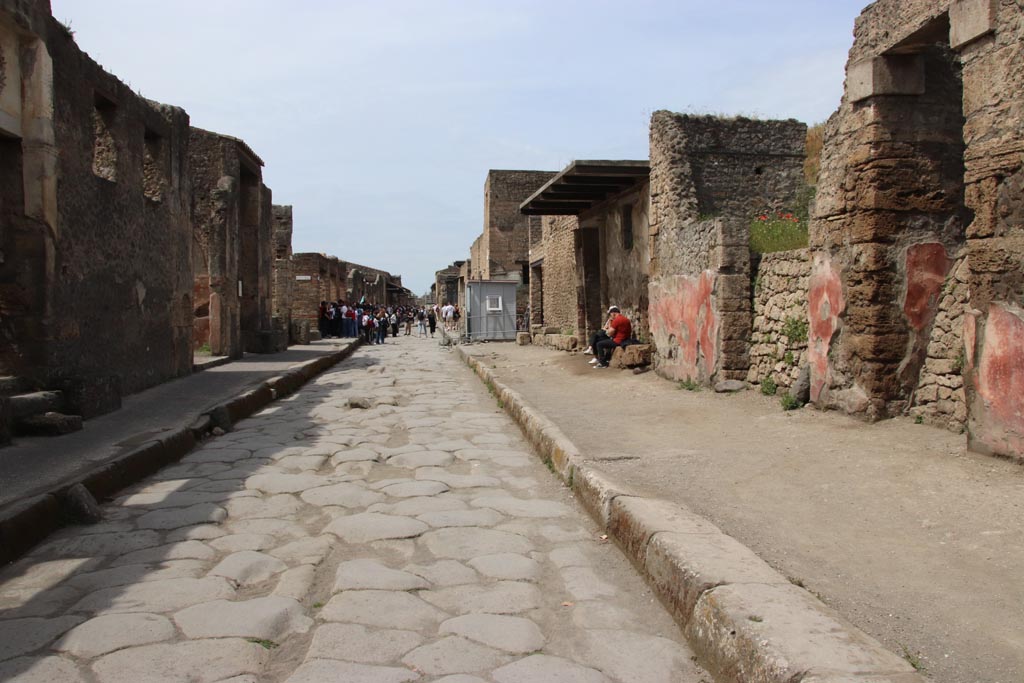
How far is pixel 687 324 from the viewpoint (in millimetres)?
9516

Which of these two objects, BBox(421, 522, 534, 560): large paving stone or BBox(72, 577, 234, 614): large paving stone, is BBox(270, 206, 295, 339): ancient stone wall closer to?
BBox(421, 522, 534, 560): large paving stone

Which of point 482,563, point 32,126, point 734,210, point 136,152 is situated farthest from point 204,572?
point 734,210

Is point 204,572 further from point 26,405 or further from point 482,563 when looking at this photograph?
point 26,405

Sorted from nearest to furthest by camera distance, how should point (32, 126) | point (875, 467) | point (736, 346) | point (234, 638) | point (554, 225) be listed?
point (234, 638) < point (875, 467) < point (32, 126) < point (736, 346) < point (554, 225)

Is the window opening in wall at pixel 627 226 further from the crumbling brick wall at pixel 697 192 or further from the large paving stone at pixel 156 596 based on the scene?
the large paving stone at pixel 156 596

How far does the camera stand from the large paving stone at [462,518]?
4.14m

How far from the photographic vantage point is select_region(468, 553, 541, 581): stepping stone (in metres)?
3.36

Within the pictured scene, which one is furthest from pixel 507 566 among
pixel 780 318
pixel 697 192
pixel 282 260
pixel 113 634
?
pixel 282 260

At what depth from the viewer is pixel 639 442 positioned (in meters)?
5.86

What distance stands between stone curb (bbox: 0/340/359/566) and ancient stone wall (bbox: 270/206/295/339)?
632 inches

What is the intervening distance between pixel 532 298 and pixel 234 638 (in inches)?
847

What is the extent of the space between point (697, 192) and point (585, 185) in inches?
126

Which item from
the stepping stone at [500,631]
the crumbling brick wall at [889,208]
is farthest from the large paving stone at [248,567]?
the crumbling brick wall at [889,208]

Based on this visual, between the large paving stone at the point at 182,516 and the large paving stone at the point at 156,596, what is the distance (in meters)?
0.96
